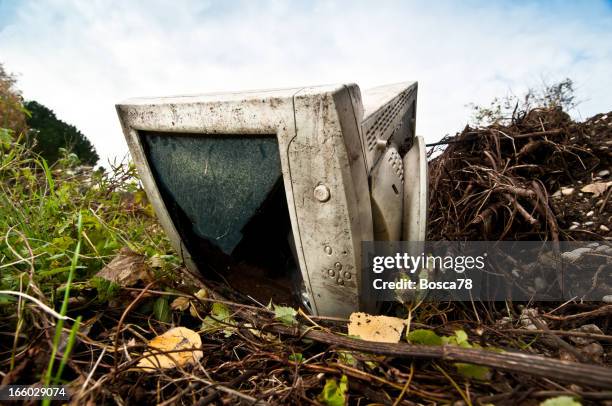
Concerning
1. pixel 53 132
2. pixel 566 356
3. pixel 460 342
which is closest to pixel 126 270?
pixel 460 342

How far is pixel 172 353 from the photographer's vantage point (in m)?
0.82

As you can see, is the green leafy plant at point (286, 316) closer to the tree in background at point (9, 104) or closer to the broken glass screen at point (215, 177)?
the broken glass screen at point (215, 177)

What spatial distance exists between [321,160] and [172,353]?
632mm

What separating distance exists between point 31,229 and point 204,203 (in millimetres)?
724

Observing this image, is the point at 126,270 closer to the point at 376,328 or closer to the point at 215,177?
the point at 215,177

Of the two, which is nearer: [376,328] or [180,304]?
[376,328]

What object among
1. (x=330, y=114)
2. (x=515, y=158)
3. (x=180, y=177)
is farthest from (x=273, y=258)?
(x=515, y=158)

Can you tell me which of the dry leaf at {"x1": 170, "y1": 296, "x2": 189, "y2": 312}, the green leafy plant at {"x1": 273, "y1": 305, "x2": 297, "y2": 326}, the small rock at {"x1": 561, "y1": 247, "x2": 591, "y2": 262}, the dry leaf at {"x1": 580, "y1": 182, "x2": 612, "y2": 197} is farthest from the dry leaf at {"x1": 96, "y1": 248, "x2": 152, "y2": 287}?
the dry leaf at {"x1": 580, "y1": 182, "x2": 612, "y2": 197}

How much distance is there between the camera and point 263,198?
3.21 ft

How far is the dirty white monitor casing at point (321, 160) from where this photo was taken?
817mm

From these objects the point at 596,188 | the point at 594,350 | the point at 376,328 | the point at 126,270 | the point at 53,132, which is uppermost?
the point at 53,132

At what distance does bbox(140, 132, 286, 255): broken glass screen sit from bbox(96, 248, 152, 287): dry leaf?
0.66ft

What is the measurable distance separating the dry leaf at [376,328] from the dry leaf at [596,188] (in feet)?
6.24

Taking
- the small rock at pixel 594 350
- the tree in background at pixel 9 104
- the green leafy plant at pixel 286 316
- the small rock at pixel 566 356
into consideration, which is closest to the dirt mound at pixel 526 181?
the small rock at pixel 594 350
